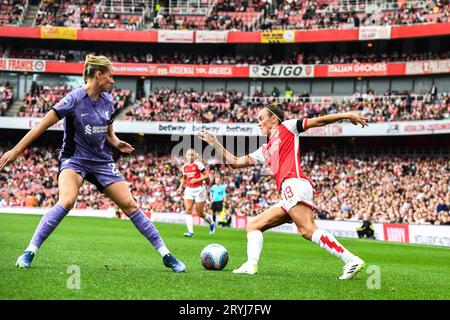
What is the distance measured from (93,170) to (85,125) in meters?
0.56

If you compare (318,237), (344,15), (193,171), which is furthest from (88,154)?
(344,15)

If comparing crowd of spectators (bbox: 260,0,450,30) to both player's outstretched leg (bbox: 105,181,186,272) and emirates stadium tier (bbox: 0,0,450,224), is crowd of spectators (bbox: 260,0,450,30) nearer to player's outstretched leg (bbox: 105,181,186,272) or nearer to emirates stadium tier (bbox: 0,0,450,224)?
emirates stadium tier (bbox: 0,0,450,224)

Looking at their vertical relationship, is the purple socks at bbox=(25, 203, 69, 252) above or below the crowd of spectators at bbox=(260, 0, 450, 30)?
below

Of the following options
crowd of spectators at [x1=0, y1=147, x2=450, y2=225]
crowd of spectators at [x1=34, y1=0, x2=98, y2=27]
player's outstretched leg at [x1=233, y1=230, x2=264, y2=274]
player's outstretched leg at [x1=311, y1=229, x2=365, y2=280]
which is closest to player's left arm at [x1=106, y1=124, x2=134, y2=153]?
player's outstretched leg at [x1=233, y1=230, x2=264, y2=274]

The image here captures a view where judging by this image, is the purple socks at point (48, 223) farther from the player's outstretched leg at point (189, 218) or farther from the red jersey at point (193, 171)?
the red jersey at point (193, 171)

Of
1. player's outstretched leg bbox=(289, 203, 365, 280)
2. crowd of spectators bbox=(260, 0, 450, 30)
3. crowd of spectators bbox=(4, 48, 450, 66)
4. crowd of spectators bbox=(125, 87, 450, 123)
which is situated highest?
crowd of spectators bbox=(260, 0, 450, 30)

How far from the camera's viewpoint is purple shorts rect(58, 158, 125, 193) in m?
8.54

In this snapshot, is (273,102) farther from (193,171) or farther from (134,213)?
(134,213)

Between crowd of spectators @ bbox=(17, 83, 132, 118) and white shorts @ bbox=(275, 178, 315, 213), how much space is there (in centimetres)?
4199

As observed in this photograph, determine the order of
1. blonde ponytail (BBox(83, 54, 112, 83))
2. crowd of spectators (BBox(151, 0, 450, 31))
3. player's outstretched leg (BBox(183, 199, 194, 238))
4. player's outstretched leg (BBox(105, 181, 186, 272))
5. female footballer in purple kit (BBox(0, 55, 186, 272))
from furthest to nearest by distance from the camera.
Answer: crowd of spectators (BBox(151, 0, 450, 31))
player's outstretched leg (BBox(183, 199, 194, 238))
player's outstretched leg (BBox(105, 181, 186, 272))
blonde ponytail (BBox(83, 54, 112, 83))
female footballer in purple kit (BBox(0, 55, 186, 272))

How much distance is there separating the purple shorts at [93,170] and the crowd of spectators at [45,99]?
1647 inches

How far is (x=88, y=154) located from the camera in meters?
8.55

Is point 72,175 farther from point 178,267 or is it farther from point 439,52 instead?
point 439,52

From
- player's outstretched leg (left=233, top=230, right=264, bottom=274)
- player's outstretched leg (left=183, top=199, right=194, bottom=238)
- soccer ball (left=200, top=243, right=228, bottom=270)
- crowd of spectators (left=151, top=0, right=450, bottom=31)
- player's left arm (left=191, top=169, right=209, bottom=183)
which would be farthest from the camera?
crowd of spectators (left=151, top=0, right=450, bottom=31)
